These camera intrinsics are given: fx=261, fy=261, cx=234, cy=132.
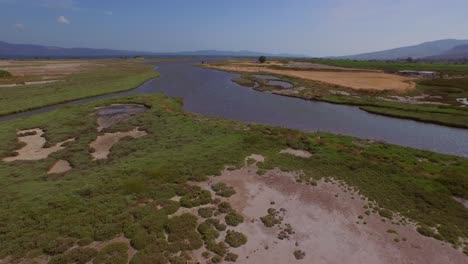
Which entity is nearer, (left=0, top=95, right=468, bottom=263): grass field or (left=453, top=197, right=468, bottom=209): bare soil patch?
(left=0, top=95, right=468, bottom=263): grass field

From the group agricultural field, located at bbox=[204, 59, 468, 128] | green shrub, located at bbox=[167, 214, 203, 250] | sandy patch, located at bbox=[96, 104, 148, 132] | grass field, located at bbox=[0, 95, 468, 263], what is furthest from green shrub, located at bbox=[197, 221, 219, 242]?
agricultural field, located at bbox=[204, 59, 468, 128]

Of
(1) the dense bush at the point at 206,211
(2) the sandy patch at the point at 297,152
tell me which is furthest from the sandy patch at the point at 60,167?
(2) the sandy patch at the point at 297,152

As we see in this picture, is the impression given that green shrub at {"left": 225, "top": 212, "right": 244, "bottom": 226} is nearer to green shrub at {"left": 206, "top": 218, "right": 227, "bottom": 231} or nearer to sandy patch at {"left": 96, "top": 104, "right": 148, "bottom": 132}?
green shrub at {"left": 206, "top": 218, "right": 227, "bottom": 231}

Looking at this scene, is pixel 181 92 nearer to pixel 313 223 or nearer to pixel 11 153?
pixel 11 153

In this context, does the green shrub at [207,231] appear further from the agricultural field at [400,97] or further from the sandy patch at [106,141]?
the agricultural field at [400,97]

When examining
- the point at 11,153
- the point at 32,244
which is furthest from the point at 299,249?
the point at 11,153
